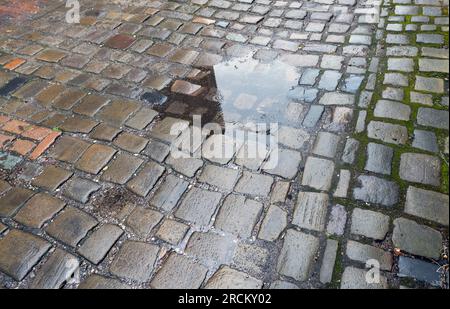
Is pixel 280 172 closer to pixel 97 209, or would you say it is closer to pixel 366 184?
pixel 366 184

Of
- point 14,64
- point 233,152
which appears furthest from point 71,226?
point 14,64

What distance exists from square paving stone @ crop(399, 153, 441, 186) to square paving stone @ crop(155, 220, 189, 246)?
1.73m

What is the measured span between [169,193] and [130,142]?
2.44 ft

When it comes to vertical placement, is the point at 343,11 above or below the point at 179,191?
above

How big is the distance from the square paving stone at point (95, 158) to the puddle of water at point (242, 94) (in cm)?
73

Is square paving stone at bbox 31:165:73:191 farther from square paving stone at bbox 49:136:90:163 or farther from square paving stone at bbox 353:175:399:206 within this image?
square paving stone at bbox 353:175:399:206

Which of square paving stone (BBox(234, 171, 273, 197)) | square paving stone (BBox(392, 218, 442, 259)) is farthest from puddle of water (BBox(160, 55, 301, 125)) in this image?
square paving stone (BBox(392, 218, 442, 259))

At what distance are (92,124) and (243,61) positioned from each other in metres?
1.85

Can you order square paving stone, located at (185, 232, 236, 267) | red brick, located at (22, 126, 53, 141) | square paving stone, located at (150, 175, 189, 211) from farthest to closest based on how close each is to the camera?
red brick, located at (22, 126, 53, 141), square paving stone, located at (150, 175, 189, 211), square paving stone, located at (185, 232, 236, 267)

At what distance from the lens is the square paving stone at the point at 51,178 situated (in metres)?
2.87

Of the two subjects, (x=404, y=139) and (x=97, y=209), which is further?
(x=404, y=139)

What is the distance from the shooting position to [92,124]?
339 centimetres

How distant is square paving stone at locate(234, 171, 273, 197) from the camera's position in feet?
8.82
